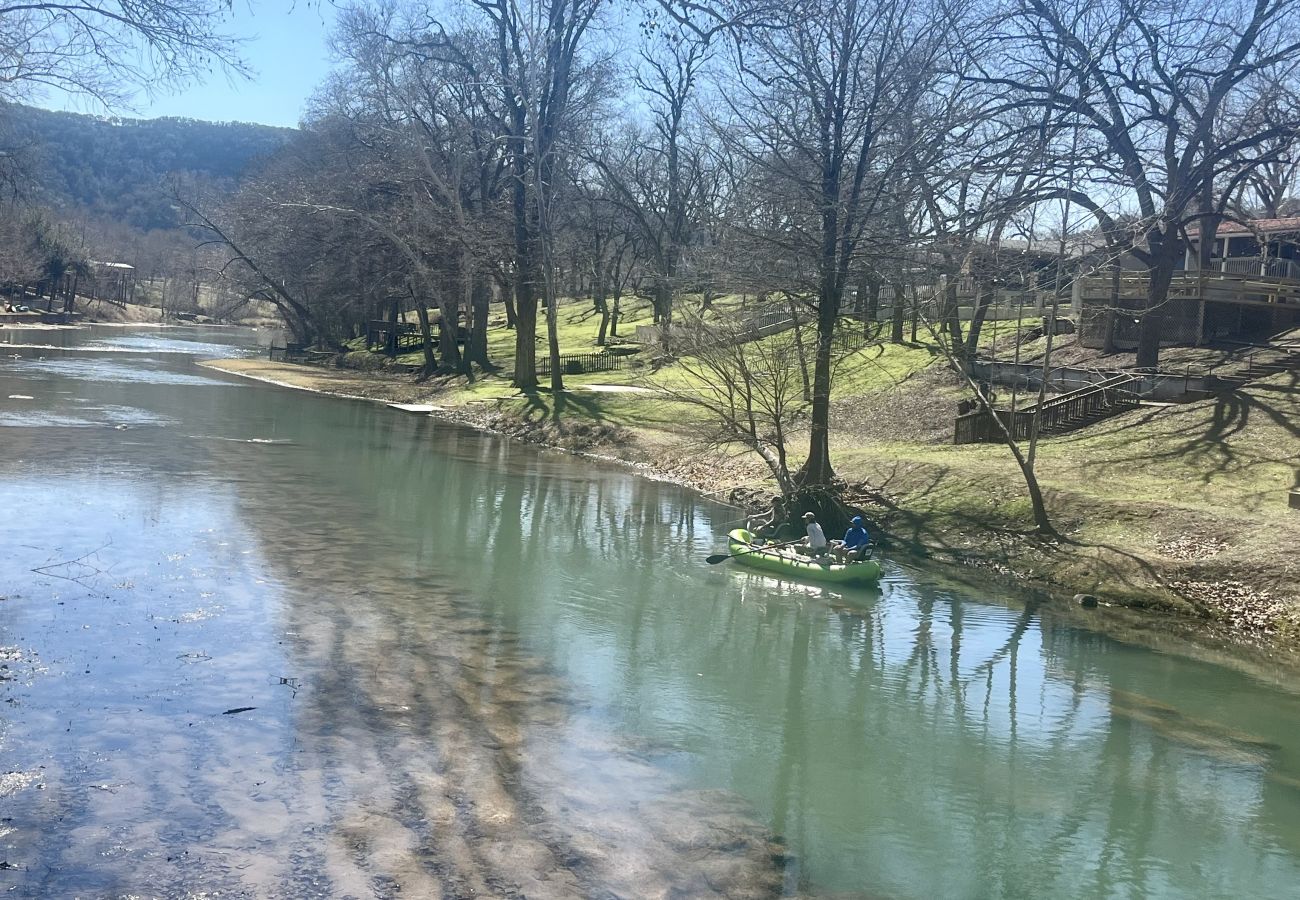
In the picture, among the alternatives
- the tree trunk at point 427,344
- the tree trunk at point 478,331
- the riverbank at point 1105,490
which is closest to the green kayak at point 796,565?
the riverbank at point 1105,490

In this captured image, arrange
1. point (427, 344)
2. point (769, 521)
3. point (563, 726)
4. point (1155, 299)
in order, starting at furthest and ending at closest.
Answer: point (427, 344) < point (1155, 299) < point (769, 521) < point (563, 726)

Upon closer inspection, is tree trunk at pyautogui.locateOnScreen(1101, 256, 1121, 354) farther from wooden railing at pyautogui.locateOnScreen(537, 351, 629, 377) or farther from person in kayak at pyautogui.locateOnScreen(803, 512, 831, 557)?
wooden railing at pyautogui.locateOnScreen(537, 351, 629, 377)

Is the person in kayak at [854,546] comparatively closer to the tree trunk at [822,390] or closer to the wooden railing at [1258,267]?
the tree trunk at [822,390]

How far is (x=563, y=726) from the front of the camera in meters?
11.7

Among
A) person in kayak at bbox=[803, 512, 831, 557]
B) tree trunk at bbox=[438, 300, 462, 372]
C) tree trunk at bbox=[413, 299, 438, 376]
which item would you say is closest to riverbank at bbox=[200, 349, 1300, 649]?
person in kayak at bbox=[803, 512, 831, 557]

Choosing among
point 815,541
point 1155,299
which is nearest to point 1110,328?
point 1155,299

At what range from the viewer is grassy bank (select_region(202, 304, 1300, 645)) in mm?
18297

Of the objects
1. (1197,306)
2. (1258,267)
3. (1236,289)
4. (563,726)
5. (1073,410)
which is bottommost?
(563,726)

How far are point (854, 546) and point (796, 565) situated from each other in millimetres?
1058

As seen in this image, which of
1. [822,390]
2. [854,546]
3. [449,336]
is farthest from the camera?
[449,336]

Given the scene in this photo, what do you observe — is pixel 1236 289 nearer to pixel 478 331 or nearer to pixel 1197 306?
pixel 1197 306

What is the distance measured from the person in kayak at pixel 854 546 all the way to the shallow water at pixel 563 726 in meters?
0.74

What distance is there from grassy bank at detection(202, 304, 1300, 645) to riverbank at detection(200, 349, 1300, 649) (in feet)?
0.11

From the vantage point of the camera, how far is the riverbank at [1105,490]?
18.1m
